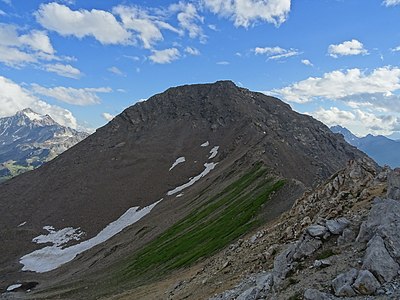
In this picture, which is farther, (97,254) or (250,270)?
(97,254)

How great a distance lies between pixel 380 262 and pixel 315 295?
3.91 meters

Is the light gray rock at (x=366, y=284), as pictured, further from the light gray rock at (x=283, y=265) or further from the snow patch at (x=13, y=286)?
the snow patch at (x=13, y=286)

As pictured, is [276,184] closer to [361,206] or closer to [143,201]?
[361,206]

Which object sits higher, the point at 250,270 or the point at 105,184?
the point at 105,184

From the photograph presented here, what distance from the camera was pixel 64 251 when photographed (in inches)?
5290

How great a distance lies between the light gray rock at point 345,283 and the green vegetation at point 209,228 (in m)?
39.4

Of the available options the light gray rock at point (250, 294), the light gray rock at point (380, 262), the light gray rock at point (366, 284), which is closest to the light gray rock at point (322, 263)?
the light gray rock at point (380, 262)

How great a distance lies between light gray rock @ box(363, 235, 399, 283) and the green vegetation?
39121 mm

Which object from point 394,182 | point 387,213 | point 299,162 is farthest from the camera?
point 299,162

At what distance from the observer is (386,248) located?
21.7 m

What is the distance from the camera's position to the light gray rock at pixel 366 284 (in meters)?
19.8

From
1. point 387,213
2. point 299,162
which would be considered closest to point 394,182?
point 387,213

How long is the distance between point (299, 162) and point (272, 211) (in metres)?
95.6

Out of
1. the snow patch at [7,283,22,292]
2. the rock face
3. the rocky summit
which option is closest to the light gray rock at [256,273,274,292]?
the rocky summit
